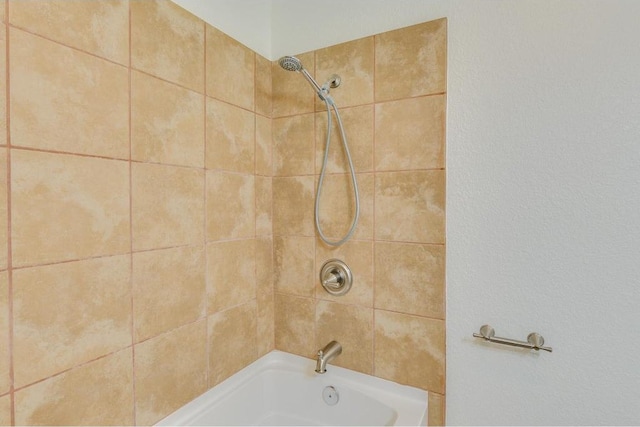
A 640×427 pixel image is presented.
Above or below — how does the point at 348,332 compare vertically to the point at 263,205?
below

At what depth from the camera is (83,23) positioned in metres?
0.83

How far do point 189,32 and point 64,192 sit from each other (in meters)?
0.68

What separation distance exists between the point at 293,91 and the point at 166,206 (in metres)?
0.76

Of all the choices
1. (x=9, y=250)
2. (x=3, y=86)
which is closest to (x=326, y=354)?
(x=9, y=250)

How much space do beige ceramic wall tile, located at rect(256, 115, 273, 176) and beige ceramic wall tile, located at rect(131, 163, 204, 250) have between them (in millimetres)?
323

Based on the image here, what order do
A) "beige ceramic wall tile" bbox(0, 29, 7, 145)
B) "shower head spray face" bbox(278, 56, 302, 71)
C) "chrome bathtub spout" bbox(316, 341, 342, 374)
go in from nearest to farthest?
1. "beige ceramic wall tile" bbox(0, 29, 7, 145)
2. "shower head spray face" bbox(278, 56, 302, 71)
3. "chrome bathtub spout" bbox(316, 341, 342, 374)

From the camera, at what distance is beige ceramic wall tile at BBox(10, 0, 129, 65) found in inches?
29.2

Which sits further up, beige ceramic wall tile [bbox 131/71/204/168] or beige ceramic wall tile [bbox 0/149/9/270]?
beige ceramic wall tile [bbox 131/71/204/168]

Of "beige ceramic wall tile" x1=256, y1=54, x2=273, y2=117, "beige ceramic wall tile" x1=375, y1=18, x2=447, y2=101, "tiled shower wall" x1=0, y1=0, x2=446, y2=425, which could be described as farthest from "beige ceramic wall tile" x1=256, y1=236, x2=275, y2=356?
"beige ceramic wall tile" x1=375, y1=18, x2=447, y2=101

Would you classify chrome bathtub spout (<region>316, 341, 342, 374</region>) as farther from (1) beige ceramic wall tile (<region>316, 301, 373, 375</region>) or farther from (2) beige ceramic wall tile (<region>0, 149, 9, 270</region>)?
(2) beige ceramic wall tile (<region>0, 149, 9, 270</region>)

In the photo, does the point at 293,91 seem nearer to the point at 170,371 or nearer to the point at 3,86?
→ the point at 3,86

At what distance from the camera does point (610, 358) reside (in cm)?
94

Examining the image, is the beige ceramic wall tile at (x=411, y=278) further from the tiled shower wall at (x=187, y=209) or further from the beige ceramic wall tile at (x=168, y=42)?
the beige ceramic wall tile at (x=168, y=42)

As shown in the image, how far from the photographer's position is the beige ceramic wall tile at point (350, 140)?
125 centimetres
